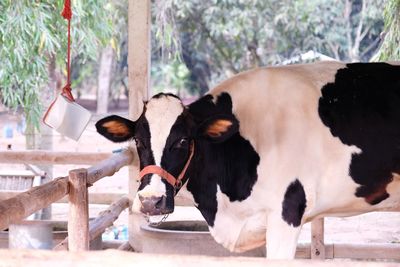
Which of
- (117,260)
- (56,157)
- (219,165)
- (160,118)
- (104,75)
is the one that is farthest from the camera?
(104,75)

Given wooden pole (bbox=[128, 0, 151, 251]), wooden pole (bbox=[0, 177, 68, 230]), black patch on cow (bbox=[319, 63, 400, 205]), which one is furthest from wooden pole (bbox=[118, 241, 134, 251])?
wooden pole (bbox=[0, 177, 68, 230])

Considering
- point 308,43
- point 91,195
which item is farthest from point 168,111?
point 308,43

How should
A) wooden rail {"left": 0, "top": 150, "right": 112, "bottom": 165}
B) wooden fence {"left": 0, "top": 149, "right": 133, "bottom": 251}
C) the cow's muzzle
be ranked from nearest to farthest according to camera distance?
1. wooden fence {"left": 0, "top": 149, "right": 133, "bottom": 251}
2. the cow's muzzle
3. wooden rail {"left": 0, "top": 150, "right": 112, "bottom": 165}

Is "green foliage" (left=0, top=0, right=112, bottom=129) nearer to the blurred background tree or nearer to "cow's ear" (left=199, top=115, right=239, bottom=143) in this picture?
the blurred background tree

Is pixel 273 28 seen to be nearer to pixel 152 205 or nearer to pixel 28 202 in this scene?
pixel 152 205

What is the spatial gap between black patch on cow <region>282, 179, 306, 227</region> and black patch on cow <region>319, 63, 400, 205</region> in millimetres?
343

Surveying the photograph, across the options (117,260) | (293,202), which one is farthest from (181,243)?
(117,260)

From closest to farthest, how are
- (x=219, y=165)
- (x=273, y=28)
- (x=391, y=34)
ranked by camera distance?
(x=219, y=165)
(x=391, y=34)
(x=273, y=28)

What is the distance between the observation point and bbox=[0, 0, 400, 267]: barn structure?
1.59m

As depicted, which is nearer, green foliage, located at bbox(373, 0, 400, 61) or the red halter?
the red halter

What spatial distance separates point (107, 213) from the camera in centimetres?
484

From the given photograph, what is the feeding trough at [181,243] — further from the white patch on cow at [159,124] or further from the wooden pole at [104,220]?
the white patch on cow at [159,124]

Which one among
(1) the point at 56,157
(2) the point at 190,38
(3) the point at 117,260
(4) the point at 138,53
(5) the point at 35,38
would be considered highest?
(2) the point at 190,38

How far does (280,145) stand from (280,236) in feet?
1.51
